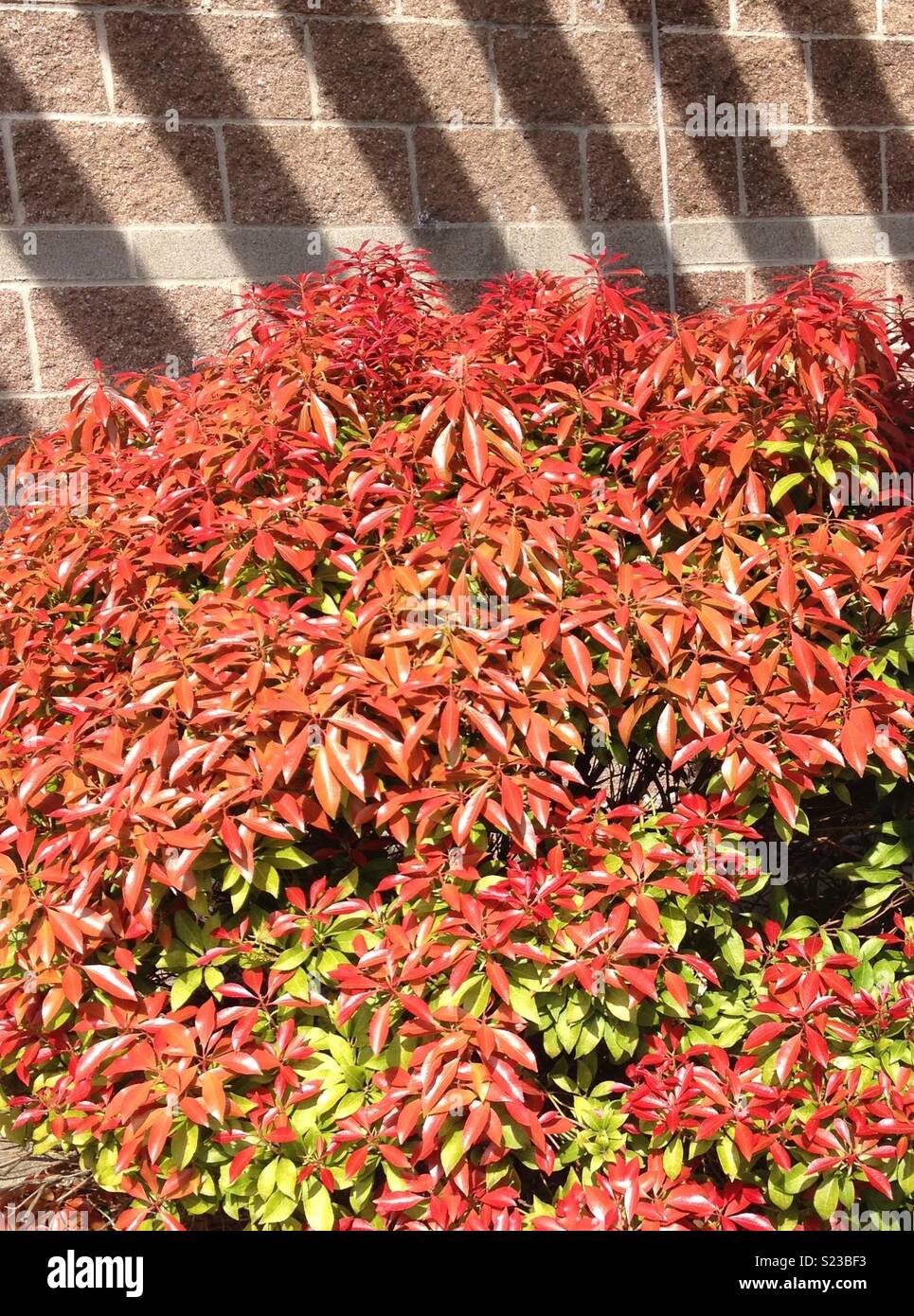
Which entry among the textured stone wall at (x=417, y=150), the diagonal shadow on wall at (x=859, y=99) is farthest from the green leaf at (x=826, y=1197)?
the diagonal shadow on wall at (x=859, y=99)

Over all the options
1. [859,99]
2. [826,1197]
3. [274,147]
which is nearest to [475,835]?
[826,1197]

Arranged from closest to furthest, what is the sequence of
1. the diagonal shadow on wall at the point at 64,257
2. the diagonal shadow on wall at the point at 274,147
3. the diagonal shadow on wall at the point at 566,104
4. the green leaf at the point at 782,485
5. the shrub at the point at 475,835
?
the shrub at the point at 475,835, the green leaf at the point at 782,485, the diagonal shadow on wall at the point at 64,257, the diagonal shadow on wall at the point at 274,147, the diagonal shadow on wall at the point at 566,104

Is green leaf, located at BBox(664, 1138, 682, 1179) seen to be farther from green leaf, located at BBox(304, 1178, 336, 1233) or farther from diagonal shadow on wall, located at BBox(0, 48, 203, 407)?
diagonal shadow on wall, located at BBox(0, 48, 203, 407)

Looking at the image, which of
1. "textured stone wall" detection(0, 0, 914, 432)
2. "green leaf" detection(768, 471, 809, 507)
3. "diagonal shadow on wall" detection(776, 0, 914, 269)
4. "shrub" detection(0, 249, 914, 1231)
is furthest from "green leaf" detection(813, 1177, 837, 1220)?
"diagonal shadow on wall" detection(776, 0, 914, 269)

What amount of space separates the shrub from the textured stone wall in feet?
5.94

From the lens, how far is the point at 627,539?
2309 millimetres

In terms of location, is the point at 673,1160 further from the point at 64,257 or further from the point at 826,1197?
the point at 64,257

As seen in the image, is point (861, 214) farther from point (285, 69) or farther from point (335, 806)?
point (335, 806)

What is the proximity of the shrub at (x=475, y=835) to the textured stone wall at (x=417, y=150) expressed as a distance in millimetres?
1810

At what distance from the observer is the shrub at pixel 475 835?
1895mm

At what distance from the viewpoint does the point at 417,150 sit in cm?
401

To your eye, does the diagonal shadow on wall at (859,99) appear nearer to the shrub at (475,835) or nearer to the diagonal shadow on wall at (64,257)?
the diagonal shadow on wall at (64,257)

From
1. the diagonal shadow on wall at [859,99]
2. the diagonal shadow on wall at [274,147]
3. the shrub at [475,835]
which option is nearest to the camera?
the shrub at [475,835]

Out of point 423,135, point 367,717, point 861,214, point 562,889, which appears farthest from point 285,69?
point 562,889
